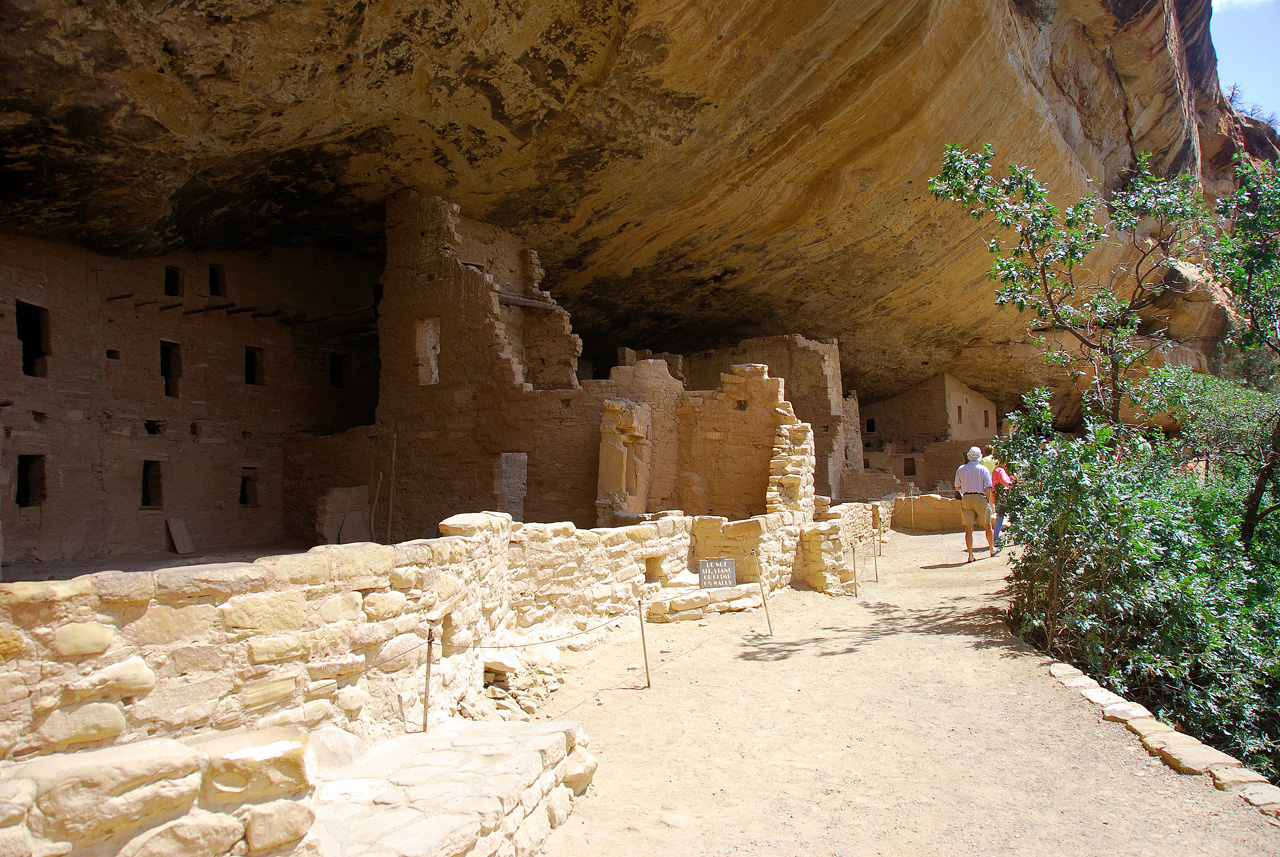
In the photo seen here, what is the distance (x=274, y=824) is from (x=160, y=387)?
37.0 feet

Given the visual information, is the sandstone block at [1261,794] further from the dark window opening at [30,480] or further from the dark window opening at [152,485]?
the dark window opening at [152,485]

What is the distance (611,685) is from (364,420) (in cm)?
1070

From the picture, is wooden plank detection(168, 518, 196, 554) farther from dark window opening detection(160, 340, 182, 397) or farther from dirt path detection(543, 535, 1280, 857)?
dirt path detection(543, 535, 1280, 857)

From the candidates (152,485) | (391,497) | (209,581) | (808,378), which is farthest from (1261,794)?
(808,378)

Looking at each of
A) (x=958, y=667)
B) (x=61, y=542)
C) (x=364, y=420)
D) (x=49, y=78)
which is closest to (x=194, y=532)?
(x=61, y=542)

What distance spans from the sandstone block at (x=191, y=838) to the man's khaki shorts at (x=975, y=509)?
1057 cm

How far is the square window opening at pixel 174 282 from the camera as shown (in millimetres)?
12727

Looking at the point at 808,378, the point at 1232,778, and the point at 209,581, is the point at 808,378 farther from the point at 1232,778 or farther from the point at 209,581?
the point at 209,581

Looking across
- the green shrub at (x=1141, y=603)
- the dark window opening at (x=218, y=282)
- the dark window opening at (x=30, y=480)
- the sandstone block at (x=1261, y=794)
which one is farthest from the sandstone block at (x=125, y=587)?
the dark window opening at (x=218, y=282)

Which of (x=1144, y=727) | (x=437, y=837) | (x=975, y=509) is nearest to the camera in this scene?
(x=437, y=837)

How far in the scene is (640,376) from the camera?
37.0ft

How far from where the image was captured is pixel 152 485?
479 inches

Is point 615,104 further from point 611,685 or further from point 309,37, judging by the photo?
point 611,685

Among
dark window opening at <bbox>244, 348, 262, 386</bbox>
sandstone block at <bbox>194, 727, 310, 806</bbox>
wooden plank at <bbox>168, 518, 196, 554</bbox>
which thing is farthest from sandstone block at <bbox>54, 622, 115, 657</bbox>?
dark window opening at <bbox>244, 348, 262, 386</bbox>
